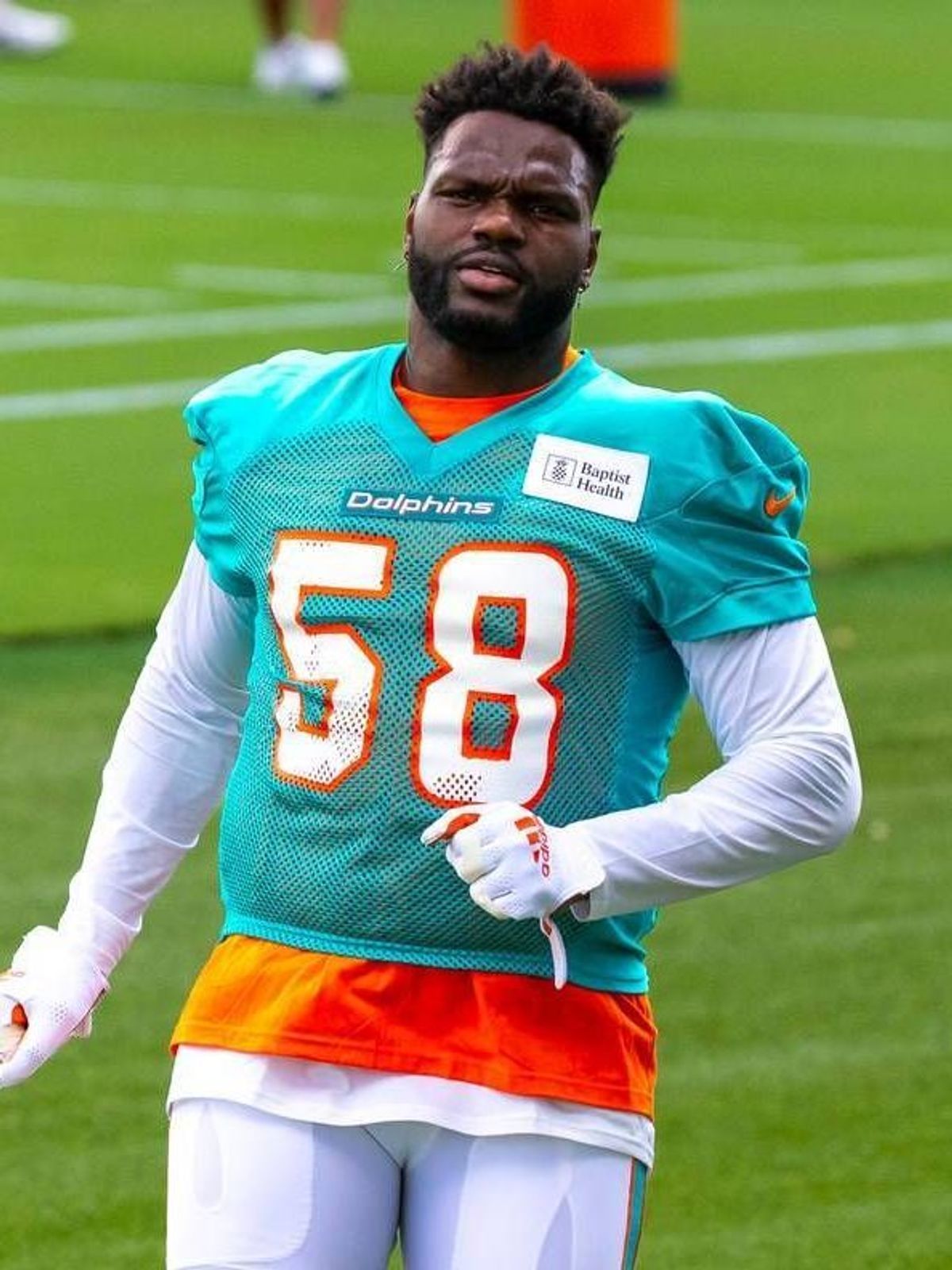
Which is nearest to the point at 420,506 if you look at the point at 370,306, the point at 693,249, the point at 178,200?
the point at 370,306

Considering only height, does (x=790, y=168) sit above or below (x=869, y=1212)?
below

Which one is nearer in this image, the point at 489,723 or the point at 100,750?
the point at 489,723

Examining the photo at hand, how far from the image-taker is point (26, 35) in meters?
28.5

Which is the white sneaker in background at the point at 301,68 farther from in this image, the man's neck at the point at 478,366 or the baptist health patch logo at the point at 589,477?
the baptist health patch logo at the point at 589,477

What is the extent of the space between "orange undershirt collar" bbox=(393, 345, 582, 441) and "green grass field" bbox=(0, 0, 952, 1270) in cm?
278

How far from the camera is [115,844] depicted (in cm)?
462

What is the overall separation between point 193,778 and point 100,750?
18.5 ft

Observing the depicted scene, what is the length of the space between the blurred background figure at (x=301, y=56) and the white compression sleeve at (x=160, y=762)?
20790 millimetres

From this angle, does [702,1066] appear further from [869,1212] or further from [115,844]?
[115,844]

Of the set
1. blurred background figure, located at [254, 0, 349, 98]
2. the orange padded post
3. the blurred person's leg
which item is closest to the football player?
the orange padded post

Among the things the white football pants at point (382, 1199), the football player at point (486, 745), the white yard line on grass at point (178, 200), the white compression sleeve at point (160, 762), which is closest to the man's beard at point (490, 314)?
the football player at point (486, 745)

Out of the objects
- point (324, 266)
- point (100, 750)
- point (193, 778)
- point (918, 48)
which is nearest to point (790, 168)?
point (324, 266)

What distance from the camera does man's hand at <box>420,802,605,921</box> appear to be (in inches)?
158

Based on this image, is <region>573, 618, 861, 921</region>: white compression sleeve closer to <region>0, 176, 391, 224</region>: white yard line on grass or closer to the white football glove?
the white football glove
